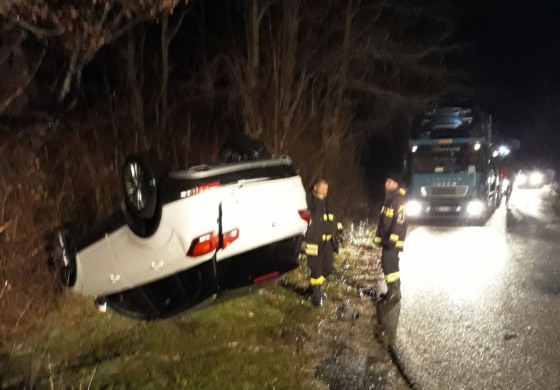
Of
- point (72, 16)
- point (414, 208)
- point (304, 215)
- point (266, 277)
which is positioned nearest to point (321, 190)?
point (304, 215)

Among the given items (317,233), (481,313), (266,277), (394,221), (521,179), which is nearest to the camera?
(266,277)

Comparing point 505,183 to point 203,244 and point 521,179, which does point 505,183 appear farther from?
point 203,244

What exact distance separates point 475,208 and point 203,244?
1164 cm

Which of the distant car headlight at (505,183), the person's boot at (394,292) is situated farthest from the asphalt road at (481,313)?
the distant car headlight at (505,183)

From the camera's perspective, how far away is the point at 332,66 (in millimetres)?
17875

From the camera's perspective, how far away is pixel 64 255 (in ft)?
23.0

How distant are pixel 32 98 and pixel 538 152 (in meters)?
39.5

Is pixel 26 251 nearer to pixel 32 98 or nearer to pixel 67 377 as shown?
pixel 67 377

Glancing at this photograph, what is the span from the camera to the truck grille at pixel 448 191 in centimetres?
1580

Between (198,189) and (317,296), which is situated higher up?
(198,189)

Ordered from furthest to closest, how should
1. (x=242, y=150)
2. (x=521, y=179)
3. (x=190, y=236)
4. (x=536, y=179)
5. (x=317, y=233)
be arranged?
(x=521, y=179), (x=536, y=179), (x=317, y=233), (x=242, y=150), (x=190, y=236)

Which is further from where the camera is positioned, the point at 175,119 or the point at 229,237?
the point at 175,119

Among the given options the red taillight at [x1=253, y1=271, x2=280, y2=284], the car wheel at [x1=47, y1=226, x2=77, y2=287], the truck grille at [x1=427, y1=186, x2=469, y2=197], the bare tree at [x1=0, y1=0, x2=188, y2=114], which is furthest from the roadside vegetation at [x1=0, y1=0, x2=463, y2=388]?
the truck grille at [x1=427, y1=186, x2=469, y2=197]

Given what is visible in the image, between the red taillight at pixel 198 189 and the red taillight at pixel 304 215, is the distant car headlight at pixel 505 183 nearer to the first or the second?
the red taillight at pixel 304 215
